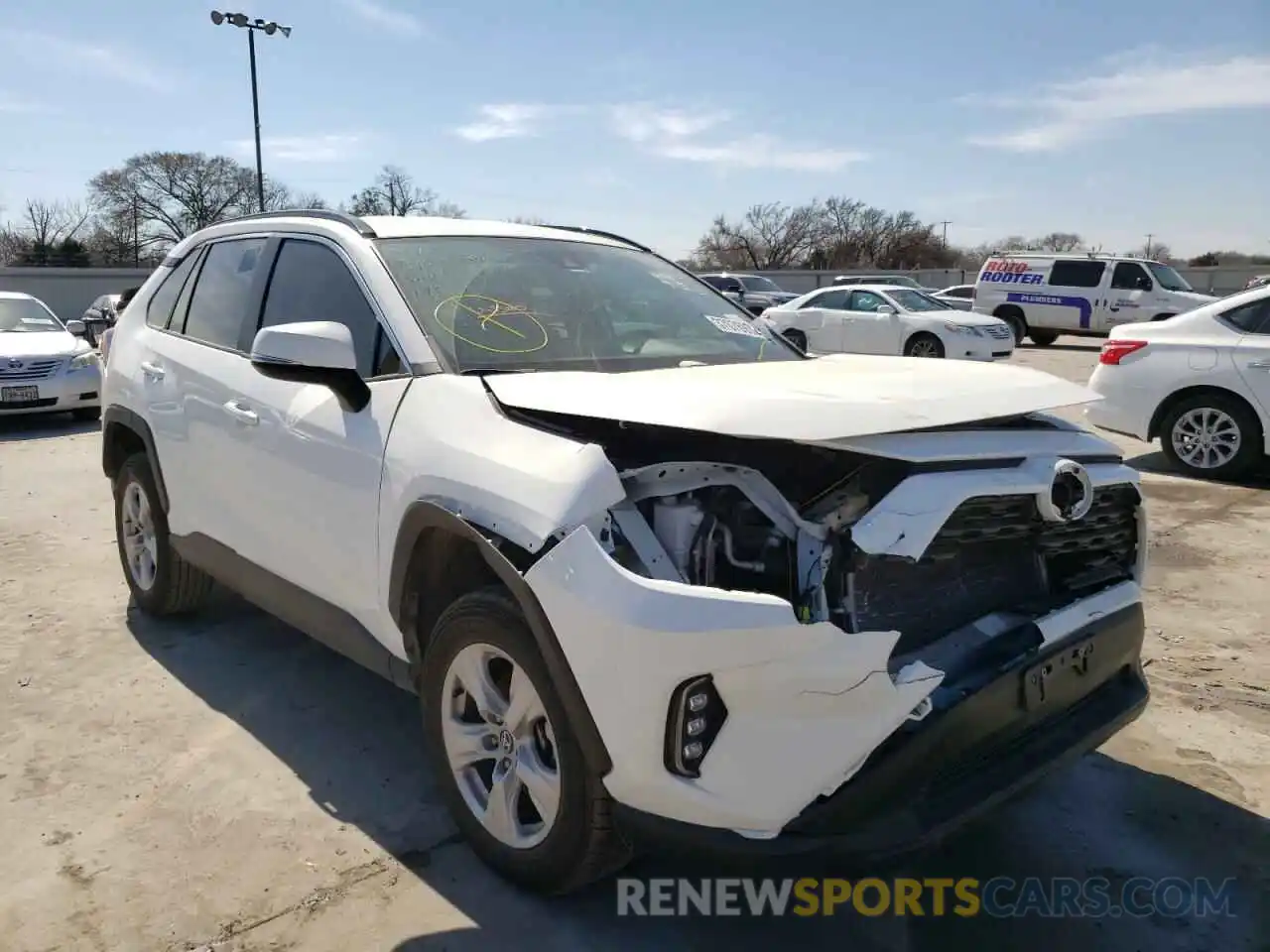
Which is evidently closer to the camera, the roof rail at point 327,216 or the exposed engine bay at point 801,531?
the exposed engine bay at point 801,531

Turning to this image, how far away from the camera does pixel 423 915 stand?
2582 mm

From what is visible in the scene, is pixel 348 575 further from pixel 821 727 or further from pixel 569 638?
pixel 821 727

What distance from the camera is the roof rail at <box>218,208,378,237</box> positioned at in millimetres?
3479

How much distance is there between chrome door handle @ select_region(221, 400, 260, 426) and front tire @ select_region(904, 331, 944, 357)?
14.1m

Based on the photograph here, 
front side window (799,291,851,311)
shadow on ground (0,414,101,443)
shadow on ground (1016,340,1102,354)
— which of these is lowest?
shadow on ground (0,414,101,443)

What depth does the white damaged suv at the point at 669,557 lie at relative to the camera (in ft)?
6.86

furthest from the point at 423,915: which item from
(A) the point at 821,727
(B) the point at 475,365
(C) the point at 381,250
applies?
(C) the point at 381,250

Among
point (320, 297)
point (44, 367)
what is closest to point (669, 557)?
point (320, 297)

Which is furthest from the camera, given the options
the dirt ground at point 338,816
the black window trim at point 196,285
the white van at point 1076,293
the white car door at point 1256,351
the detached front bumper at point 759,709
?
the white van at point 1076,293

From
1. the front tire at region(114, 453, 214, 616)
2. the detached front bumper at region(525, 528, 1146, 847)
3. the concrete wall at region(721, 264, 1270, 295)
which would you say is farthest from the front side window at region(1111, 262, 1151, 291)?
the concrete wall at region(721, 264, 1270, 295)

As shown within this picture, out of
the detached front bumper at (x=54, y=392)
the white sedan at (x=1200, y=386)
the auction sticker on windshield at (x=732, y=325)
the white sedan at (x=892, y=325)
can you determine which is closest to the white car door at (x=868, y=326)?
the white sedan at (x=892, y=325)

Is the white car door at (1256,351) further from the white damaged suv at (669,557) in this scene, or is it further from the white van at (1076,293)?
the white van at (1076,293)

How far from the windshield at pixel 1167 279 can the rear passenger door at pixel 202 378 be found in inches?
838

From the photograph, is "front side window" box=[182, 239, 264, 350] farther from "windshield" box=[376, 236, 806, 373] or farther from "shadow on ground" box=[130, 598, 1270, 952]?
"shadow on ground" box=[130, 598, 1270, 952]
